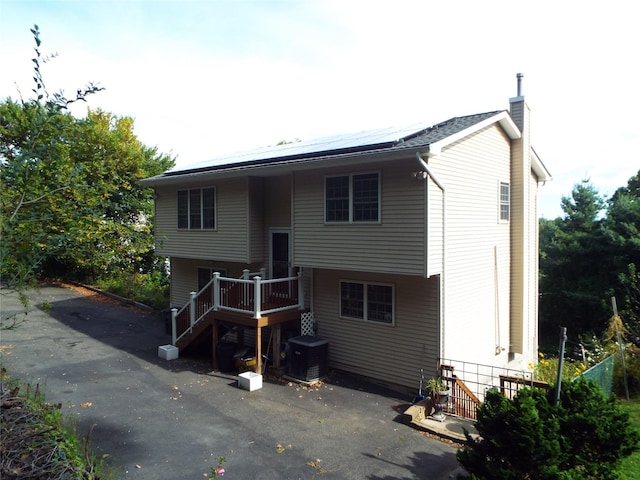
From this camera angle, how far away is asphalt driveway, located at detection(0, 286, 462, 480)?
310 inches

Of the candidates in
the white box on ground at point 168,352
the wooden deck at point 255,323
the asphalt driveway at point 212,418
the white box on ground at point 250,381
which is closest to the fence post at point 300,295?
the wooden deck at point 255,323

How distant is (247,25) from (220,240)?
823cm

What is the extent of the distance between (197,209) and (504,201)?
10580mm

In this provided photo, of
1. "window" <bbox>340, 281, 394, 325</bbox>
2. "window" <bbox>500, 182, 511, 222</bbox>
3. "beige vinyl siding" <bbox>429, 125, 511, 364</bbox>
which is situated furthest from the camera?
"window" <bbox>500, 182, 511, 222</bbox>

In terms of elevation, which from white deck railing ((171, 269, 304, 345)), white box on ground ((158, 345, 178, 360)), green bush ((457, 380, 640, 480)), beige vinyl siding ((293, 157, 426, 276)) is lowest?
white box on ground ((158, 345, 178, 360))

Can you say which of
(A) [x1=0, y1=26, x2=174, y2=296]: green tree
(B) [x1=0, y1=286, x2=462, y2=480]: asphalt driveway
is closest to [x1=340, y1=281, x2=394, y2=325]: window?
(B) [x1=0, y1=286, x2=462, y2=480]: asphalt driveway

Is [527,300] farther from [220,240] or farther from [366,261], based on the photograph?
[220,240]

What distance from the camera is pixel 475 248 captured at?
12945 mm

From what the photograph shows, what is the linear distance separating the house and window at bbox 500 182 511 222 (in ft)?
0.28

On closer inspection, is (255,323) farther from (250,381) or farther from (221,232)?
(221,232)

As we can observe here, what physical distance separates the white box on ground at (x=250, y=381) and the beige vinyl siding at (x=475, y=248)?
492 centimetres

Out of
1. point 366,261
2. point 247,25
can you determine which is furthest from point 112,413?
point 247,25

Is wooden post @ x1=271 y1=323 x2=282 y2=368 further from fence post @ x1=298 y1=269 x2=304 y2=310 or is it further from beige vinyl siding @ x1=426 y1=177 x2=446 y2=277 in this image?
beige vinyl siding @ x1=426 y1=177 x2=446 y2=277

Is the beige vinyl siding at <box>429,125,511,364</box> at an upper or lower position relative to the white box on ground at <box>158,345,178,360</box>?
upper
